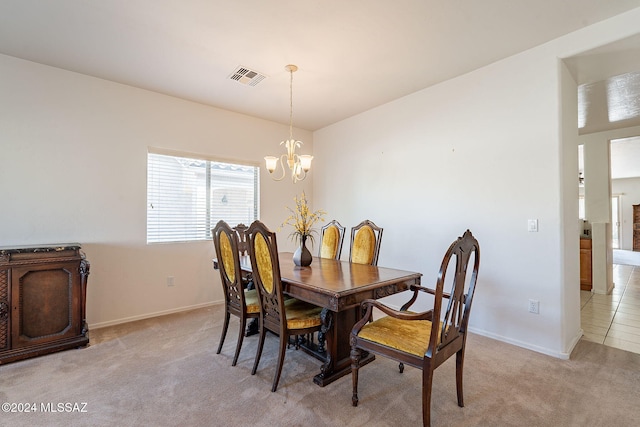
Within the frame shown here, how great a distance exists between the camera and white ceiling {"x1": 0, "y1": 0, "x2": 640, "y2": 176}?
7.22 feet

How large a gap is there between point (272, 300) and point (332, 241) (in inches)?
51.5

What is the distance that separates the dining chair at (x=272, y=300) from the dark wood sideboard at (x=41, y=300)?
5.73ft

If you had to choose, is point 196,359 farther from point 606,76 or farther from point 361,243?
point 606,76

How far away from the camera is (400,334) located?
184cm

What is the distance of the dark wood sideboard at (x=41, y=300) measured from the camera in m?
2.46

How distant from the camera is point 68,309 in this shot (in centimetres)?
272

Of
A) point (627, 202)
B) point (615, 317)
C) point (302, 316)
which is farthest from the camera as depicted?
point (627, 202)

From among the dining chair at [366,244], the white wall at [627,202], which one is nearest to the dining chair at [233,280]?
the dining chair at [366,244]

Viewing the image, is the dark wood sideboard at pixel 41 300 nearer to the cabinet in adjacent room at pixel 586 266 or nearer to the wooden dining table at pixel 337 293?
the wooden dining table at pixel 337 293

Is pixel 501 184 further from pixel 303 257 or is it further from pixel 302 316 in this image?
pixel 302 316

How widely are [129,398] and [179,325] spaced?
137 cm

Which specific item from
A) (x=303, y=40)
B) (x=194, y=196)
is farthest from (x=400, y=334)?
(x=194, y=196)

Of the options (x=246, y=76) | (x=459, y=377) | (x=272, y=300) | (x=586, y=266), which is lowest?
(x=459, y=377)

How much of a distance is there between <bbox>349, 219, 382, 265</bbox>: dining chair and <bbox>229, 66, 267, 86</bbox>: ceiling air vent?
1968 millimetres
